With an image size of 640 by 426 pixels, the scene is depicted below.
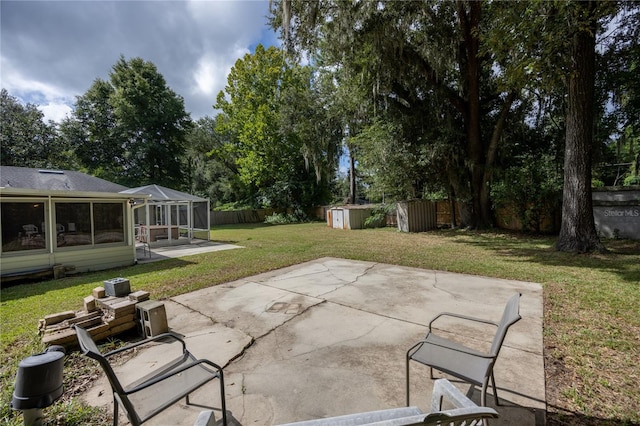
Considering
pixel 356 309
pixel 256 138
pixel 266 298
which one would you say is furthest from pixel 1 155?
pixel 356 309

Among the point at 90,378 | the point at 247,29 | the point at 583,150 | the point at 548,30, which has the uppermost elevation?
the point at 247,29

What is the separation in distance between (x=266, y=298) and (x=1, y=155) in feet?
80.2

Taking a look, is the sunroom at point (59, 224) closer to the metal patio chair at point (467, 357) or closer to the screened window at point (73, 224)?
the screened window at point (73, 224)

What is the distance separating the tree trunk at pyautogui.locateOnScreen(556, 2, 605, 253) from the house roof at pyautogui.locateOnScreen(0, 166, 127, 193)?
1249cm

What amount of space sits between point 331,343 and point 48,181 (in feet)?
27.9

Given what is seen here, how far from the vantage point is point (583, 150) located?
689cm

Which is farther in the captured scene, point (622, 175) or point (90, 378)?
point (622, 175)

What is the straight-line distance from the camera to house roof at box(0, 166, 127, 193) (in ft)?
21.5

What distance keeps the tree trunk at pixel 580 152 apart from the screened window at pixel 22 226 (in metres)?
12.9

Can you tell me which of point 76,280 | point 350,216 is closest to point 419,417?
point 76,280

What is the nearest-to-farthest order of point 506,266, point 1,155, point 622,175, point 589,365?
point 589,365 < point 506,266 < point 622,175 < point 1,155

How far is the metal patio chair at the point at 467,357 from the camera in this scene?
5.27 ft

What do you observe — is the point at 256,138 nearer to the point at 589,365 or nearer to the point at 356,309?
the point at 356,309

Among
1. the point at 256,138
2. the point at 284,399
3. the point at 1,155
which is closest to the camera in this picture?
the point at 284,399
